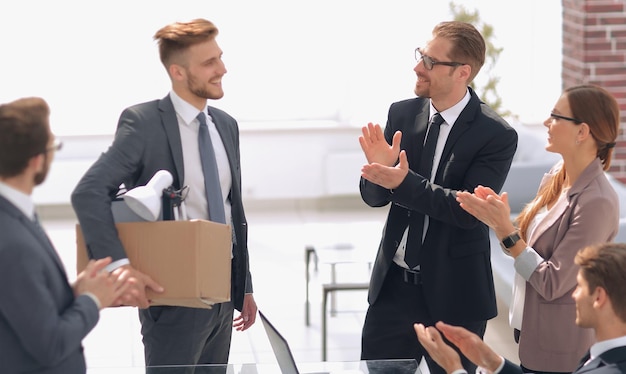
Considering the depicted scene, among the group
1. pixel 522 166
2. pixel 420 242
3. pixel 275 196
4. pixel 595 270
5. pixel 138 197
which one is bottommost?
pixel 275 196

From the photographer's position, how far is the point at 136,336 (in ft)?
18.4

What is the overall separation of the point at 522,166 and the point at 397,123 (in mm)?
3245

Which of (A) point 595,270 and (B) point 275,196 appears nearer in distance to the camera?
(A) point 595,270

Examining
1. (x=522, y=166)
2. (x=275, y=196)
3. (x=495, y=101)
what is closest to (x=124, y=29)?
(x=275, y=196)

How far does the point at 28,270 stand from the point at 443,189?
156cm

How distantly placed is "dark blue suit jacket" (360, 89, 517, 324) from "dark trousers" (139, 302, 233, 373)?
2.25ft

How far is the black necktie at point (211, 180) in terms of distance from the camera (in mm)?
3105

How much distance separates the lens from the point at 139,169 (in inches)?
120

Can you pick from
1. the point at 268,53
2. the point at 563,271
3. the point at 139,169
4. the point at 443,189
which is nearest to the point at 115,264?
the point at 139,169

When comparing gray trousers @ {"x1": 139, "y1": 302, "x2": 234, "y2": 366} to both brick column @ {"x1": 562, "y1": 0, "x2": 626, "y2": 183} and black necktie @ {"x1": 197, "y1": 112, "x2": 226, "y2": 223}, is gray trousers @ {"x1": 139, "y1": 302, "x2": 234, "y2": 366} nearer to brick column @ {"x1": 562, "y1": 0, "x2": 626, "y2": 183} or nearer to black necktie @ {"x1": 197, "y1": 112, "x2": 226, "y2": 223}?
black necktie @ {"x1": 197, "y1": 112, "x2": 226, "y2": 223}

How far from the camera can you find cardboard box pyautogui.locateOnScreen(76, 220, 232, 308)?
8.93 feet

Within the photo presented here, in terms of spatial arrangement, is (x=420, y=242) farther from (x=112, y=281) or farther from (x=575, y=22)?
(x=575, y=22)

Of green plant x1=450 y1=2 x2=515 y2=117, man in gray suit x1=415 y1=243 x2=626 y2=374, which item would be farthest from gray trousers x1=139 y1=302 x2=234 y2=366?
green plant x1=450 y1=2 x2=515 y2=117

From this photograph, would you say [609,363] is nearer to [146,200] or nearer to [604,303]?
[604,303]
